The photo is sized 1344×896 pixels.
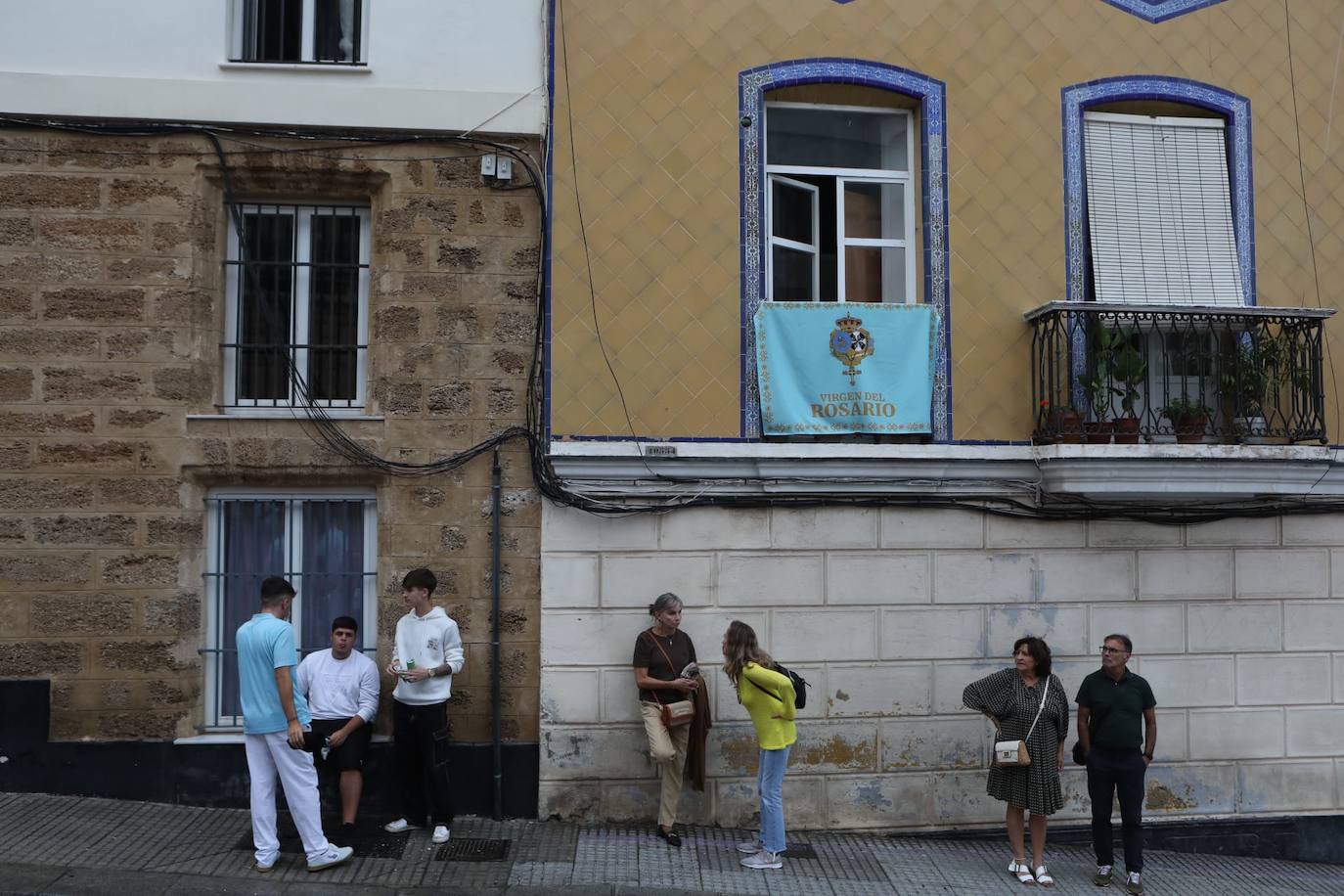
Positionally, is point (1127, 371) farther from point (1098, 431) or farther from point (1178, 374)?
point (1178, 374)

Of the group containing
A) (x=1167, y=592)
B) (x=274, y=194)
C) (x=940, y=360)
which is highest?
(x=274, y=194)

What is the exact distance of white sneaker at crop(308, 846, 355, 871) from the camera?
7.18m

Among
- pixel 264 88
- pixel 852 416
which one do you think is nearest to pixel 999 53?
pixel 852 416

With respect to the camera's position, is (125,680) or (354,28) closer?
(125,680)

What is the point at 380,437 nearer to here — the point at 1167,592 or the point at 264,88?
the point at 264,88

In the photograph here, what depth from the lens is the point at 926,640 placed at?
28.7 feet

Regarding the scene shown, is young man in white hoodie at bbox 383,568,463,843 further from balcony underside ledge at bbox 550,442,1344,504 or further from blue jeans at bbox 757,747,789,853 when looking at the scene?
blue jeans at bbox 757,747,789,853

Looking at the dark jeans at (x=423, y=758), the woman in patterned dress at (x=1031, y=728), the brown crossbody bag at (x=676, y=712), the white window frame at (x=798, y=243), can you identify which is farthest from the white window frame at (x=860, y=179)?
the dark jeans at (x=423, y=758)

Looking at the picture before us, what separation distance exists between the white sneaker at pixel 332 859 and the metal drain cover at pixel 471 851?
58 cm

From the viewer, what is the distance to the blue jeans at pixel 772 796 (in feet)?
24.7

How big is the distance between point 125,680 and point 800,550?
484 cm

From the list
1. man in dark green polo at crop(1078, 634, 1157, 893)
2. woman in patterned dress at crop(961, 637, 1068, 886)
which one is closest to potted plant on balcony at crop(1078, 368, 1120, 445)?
man in dark green polo at crop(1078, 634, 1157, 893)

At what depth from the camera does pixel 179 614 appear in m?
8.29

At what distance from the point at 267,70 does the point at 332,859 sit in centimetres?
542
